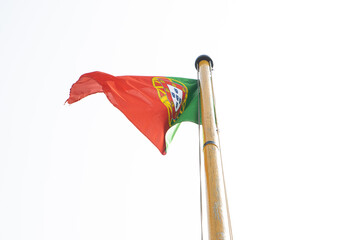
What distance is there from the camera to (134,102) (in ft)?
20.5

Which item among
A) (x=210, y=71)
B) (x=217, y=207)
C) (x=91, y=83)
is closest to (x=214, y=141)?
(x=217, y=207)

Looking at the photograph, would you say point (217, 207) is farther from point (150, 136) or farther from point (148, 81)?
point (148, 81)

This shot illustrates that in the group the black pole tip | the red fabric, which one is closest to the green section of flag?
the red fabric

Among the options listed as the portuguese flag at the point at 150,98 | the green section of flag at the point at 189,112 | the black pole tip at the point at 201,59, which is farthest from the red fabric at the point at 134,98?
the black pole tip at the point at 201,59

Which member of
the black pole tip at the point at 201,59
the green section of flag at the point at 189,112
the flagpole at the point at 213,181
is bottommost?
the flagpole at the point at 213,181

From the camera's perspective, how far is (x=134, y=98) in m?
6.26

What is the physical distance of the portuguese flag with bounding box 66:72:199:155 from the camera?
5922 mm

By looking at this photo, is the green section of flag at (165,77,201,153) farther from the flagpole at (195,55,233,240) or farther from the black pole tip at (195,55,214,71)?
the flagpole at (195,55,233,240)

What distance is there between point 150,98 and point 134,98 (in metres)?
0.35

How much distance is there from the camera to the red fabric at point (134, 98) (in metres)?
5.91

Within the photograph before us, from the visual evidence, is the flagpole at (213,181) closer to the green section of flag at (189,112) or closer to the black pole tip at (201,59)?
the green section of flag at (189,112)

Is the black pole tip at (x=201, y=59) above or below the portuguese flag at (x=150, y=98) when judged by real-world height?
above

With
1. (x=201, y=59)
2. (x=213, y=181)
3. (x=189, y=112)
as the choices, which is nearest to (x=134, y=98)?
(x=189, y=112)

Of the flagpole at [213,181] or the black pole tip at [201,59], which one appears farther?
the black pole tip at [201,59]
